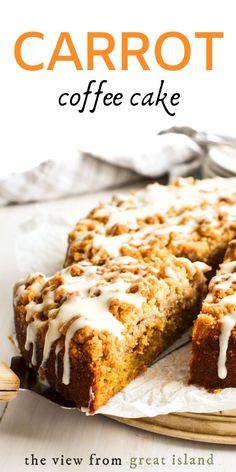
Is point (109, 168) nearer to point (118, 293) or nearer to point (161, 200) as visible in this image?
point (161, 200)

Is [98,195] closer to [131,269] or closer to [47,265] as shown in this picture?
[47,265]

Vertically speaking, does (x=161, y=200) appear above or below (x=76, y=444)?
above

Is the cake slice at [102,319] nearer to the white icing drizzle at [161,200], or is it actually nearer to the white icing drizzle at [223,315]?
the white icing drizzle at [223,315]

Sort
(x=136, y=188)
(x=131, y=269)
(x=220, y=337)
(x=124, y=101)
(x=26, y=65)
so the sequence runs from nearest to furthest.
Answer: (x=220, y=337) < (x=131, y=269) < (x=26, y=65) < (x=124, y=101) < (x=136, y=188)

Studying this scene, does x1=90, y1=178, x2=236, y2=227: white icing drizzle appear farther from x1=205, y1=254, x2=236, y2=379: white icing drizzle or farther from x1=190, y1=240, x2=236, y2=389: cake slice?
x1=190, y1=240, x2=236, y2=389: cake slice

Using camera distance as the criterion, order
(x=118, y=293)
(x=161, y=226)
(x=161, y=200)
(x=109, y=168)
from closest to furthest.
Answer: (x=118, y=293), (x=161, y=226), (x=161, y=200), (x=109, y=168)

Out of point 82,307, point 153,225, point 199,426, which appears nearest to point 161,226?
point 153,225

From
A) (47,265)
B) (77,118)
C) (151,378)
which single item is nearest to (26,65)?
(47,265)
